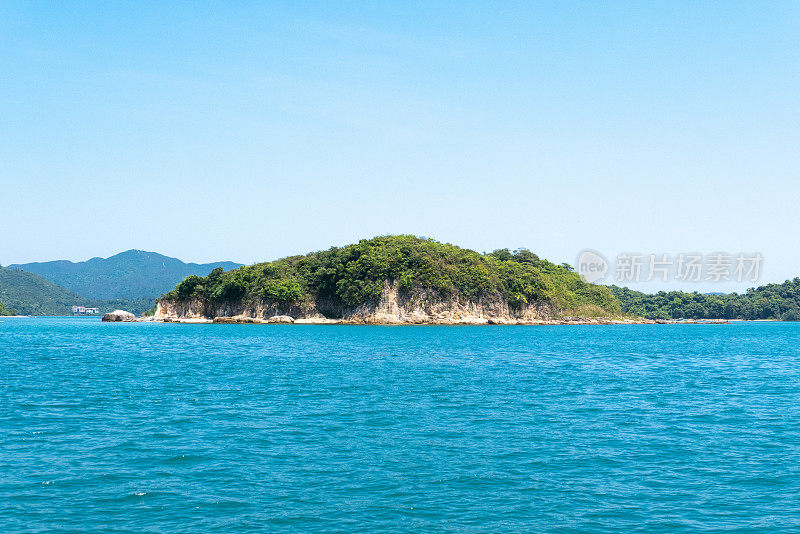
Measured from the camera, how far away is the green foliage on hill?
420 ft

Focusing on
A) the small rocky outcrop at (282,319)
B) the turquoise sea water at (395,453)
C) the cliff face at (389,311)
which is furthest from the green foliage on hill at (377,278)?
→ the turquoise sea water at (395,453)

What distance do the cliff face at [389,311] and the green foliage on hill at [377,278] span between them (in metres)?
1.35

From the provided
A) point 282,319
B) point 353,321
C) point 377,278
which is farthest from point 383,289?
point 282,319

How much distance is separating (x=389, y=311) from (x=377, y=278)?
746 centimetres

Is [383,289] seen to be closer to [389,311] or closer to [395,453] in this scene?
[389,311]

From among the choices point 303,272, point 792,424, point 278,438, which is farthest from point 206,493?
point 303,272

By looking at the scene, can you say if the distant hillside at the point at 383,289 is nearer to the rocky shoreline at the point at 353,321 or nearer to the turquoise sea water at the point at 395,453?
the rocky shoreline at the point at 353,321

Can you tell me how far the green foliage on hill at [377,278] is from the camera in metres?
128

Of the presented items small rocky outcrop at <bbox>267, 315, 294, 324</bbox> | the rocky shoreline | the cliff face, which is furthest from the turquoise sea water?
small rocky outcrop at <bbox>267, 315, 294, 324</bbox>

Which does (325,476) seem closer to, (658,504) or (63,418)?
(658,504)

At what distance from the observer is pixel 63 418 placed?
22516mm

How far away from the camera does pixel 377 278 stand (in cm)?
12700

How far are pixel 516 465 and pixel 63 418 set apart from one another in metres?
16.9

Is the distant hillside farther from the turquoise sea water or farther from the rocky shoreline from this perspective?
the turquoise sea water
